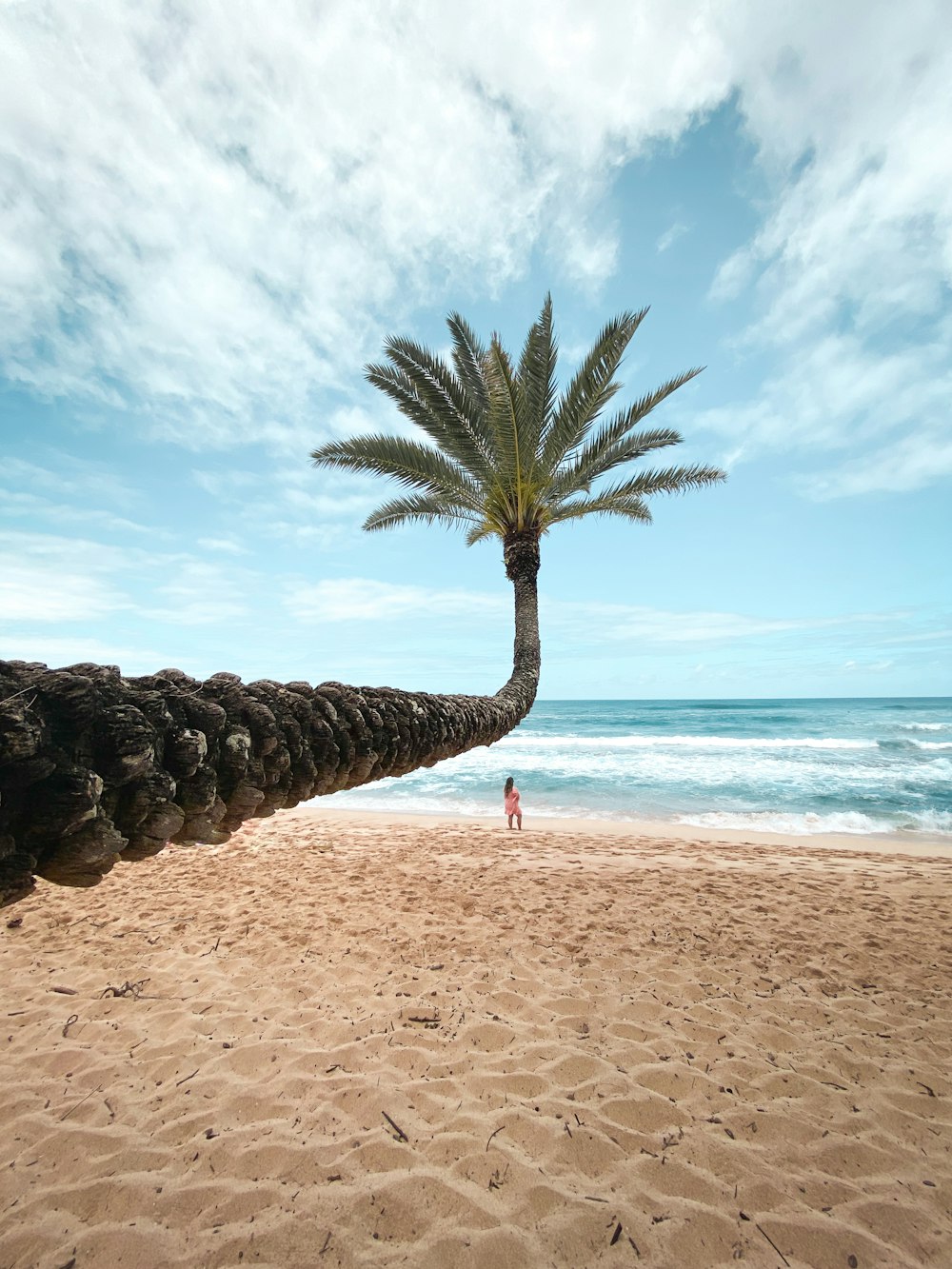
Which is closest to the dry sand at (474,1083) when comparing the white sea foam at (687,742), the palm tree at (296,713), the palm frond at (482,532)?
the palm tree at (296,713)

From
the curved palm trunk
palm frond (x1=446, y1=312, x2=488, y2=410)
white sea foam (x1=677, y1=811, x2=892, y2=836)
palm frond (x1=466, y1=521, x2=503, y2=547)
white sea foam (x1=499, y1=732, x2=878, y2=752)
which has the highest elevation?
palm frond (x1=446, y1=312, x2=488, y2=410)

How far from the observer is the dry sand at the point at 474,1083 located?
2324mm

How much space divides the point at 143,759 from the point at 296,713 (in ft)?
3.53

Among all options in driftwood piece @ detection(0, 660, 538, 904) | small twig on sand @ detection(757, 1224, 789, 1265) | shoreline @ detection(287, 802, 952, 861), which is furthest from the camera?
shoreline @ detection(287, 802, 952, 861)

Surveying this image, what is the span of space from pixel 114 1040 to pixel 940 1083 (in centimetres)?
540

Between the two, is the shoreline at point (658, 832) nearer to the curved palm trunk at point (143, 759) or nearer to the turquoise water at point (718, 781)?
the turquoise water at point (718, 781)

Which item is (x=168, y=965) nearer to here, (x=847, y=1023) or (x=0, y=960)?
(x=0, y=960)

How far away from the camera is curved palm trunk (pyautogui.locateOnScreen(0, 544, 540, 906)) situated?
5.09 feet

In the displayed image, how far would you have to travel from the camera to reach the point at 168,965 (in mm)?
4875

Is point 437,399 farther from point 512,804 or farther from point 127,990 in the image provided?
point 512,804

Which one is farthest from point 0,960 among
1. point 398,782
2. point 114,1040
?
point 398,782

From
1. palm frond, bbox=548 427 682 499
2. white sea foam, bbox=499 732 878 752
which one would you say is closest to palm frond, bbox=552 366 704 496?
palm frond, bbox=548 427 682 499

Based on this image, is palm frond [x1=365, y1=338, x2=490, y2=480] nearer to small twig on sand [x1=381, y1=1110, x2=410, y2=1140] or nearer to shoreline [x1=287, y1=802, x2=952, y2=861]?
small twig on sand [x1=381, y1=1110, x2=410, y2=1140]

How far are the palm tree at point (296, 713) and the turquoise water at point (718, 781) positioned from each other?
11.1 meters
